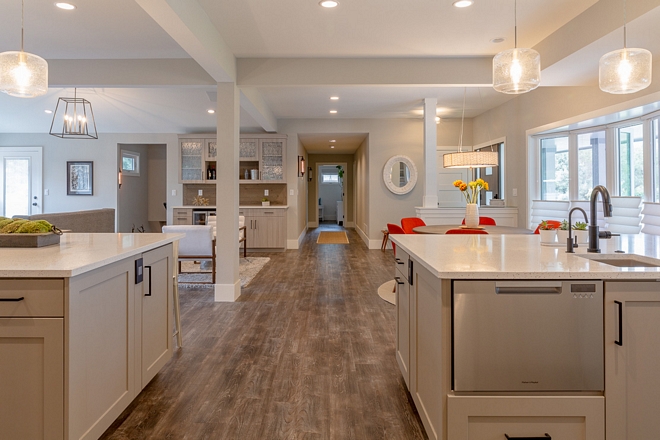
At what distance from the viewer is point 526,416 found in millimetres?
1525

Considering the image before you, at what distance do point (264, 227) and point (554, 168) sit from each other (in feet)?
16.5

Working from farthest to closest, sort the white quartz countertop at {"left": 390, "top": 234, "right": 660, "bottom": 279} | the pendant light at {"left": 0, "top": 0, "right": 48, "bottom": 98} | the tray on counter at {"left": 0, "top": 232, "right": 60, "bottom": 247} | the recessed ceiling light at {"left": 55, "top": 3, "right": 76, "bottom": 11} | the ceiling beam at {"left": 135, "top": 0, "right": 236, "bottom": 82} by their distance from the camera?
the recessed ceiling light at {"left": 55, "top": 3, "right": 76, "bottom": 11} < the ceiling beam at {"left": 135, "top": 0, "right": 236, "bottom": 82} < the pendant light at {"left": 0, "top": 0, "right": 48, "bottom": 98} < the tray on counter at {"left": 0, "top": 232, "right": 60, "bottom": 247} < the white quartz countertop at {"left": 390, "top": 234, "right": 660, "bottom": 279}

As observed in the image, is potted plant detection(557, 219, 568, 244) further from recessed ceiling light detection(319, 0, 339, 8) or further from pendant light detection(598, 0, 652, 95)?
recessed ceiling light detection(319, 0, 339, 8)

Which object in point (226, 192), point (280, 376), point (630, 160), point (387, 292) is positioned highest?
point (630, 160)

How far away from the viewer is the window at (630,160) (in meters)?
4.65

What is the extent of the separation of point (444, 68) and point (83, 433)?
4.51 metres

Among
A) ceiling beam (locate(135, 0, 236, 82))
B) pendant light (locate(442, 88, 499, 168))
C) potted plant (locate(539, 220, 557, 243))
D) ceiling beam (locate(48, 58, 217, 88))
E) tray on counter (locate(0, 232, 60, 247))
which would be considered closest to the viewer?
tray on counter (locate(0, 232, 60, 247))

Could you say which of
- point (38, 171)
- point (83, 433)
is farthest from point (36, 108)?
point (83, 433)

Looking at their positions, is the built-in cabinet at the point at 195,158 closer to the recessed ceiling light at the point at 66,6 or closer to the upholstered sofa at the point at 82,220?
the upholstered sofa at the point at 82,220

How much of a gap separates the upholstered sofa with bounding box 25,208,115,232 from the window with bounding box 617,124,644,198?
677 centimetres

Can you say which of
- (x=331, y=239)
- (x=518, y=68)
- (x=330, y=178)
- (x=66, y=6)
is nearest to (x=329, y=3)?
(x=518, y=68)

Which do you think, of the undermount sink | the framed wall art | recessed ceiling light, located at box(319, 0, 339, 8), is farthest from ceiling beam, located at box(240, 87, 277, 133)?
the framed wall art

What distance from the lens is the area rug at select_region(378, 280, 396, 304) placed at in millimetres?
4484

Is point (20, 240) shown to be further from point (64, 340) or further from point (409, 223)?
point (409, 223)
